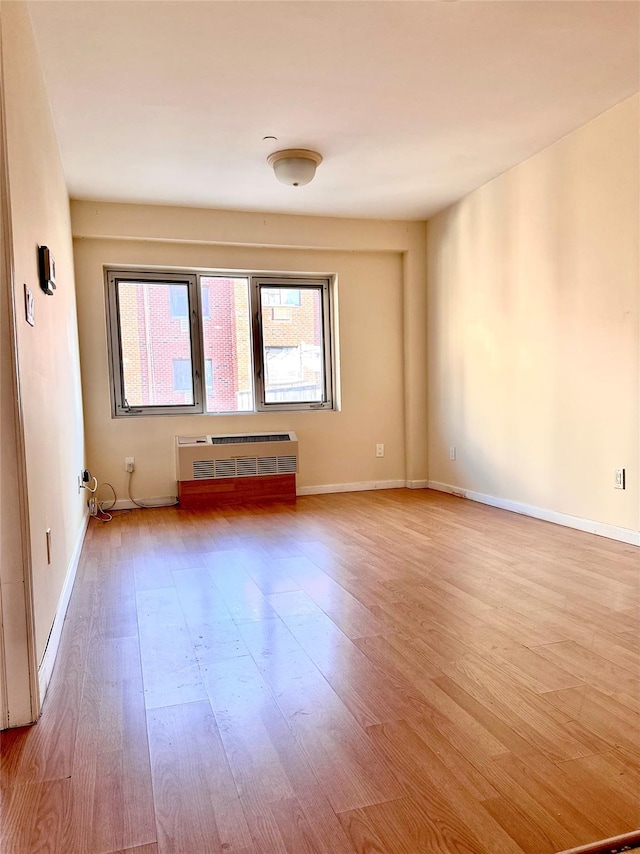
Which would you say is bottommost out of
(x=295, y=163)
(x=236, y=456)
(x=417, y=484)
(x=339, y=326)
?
(x=417, y=484)

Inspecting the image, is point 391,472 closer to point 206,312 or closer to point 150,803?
point 206,312

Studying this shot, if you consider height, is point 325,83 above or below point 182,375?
above

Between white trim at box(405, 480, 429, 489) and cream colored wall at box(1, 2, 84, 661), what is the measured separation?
10.3ft

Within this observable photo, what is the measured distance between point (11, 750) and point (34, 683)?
0.18 meters

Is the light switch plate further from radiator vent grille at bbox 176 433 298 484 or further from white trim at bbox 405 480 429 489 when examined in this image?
white trim at bbox 405 480 429 489

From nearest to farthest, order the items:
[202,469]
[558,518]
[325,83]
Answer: [325,83] → [558,518] → [202,469]

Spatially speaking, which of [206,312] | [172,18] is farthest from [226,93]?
[206,312]

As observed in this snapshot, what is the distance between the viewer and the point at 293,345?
5.29m

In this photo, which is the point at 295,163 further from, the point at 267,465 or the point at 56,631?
the point at 56,631

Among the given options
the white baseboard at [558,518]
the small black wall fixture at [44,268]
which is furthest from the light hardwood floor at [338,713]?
the small black wall fixture at [44,268]

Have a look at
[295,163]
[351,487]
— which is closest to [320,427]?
[351,487]

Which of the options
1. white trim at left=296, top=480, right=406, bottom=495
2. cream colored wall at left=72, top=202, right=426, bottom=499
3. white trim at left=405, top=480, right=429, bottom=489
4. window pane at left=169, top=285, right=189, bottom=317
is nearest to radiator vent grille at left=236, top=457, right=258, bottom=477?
cream colored wall at left=72, top=202, right=426, bottom=499

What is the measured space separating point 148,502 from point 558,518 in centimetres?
320

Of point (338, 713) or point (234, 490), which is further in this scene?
point (234, 490)
